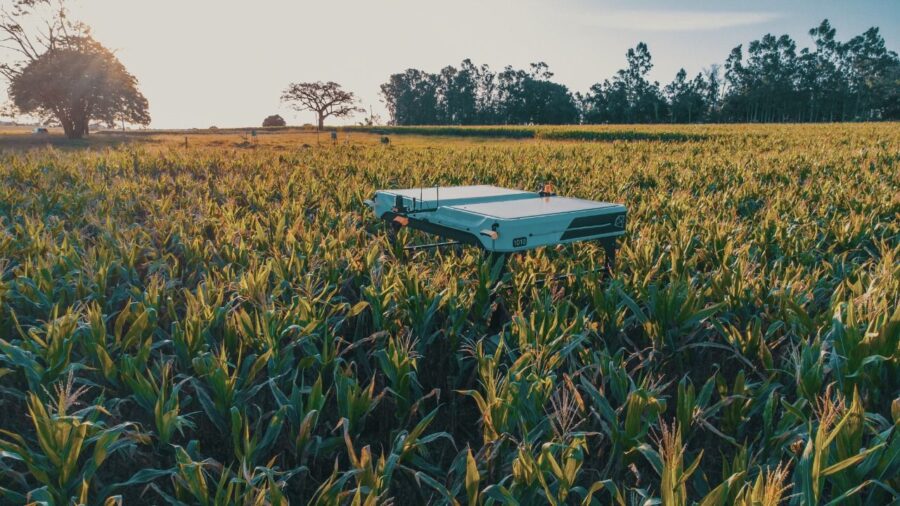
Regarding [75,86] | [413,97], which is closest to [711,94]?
[413,97]

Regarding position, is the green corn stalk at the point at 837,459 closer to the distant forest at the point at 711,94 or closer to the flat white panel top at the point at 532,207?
the flat white panel top at the point at 532,207

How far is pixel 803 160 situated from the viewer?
1412cm

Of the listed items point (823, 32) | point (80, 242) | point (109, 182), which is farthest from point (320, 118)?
point (823, 32)

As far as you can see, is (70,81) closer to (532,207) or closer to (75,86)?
(75,86)

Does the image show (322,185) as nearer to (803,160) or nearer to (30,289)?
(30,289)

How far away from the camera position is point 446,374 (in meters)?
3.72

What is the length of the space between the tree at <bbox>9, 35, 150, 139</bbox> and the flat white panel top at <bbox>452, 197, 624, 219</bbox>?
37384 mm

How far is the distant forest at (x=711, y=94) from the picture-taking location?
264 ft

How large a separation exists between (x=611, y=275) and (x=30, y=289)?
469 cm

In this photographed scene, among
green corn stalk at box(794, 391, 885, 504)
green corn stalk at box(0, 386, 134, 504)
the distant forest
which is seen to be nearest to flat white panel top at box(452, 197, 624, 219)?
green corn stalk at box(794, 391, 885, 504)

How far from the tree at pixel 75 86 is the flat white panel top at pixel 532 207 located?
123ft

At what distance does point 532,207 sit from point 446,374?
5.62ft

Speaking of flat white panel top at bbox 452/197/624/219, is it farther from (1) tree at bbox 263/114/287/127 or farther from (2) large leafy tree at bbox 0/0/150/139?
(1) tree at bbox 263/114/287/127

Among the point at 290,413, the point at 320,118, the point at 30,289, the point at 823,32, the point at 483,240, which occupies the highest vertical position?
the point at 823,32
